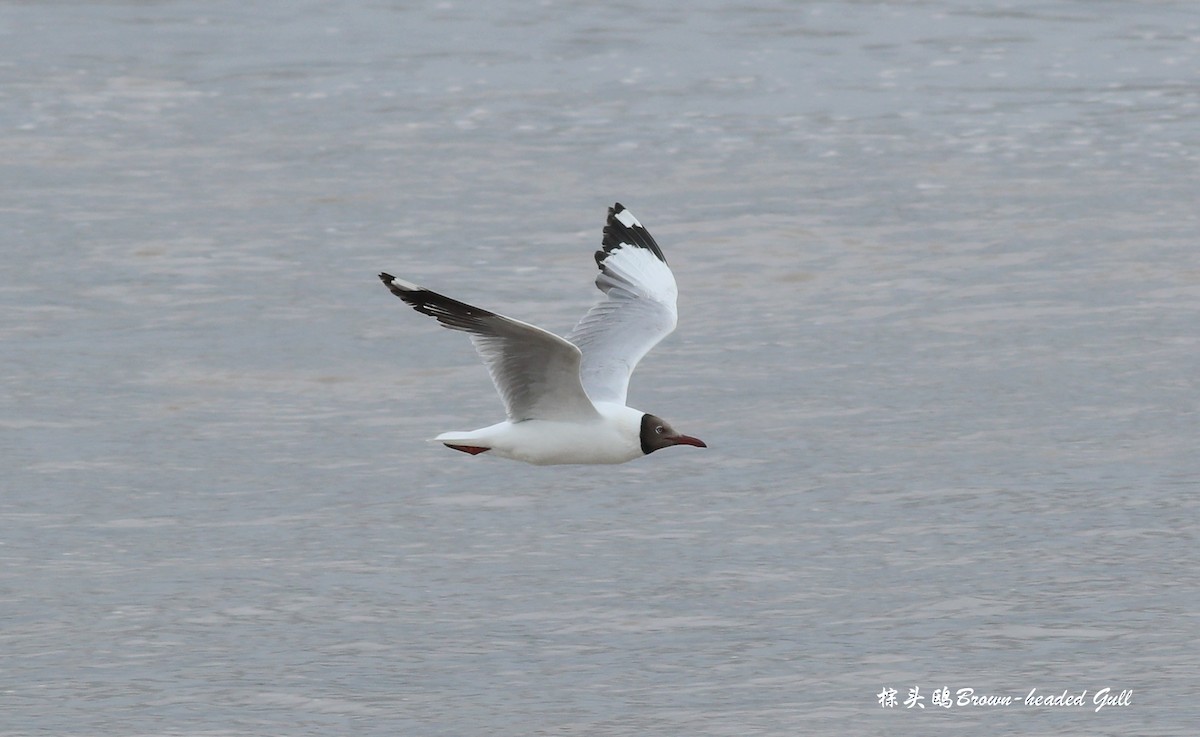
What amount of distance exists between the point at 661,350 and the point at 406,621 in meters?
4.22

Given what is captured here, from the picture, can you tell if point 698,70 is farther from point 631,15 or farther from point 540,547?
point 540,547

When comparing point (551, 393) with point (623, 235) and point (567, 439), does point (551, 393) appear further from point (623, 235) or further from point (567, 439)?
point (623, 235)

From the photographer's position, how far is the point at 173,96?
19719 millimetres

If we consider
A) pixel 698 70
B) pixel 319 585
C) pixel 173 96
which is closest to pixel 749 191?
pixel 698 70

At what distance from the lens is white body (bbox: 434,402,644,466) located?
902 centimetres

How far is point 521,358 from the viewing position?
8867mm

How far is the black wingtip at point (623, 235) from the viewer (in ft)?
36.3

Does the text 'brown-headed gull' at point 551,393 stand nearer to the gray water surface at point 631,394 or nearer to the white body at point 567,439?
the white body at point 567,439

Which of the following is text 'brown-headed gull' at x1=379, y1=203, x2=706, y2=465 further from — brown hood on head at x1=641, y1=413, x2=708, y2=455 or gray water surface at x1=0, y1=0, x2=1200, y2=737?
gray water surface at x1=0, y1=0, x2=1200, y2=737

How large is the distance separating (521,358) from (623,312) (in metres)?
1.75

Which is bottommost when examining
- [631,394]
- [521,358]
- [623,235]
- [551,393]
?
[631,394]

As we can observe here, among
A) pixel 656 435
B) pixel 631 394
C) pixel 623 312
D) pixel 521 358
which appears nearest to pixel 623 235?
pixel 623 312

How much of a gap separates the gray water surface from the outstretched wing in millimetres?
891

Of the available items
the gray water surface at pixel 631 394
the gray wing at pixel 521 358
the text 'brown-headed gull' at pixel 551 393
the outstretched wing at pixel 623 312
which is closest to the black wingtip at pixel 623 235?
the outstretched wing at pixel 623 312
